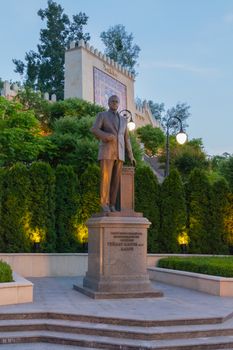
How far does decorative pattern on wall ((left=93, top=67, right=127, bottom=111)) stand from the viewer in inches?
1791

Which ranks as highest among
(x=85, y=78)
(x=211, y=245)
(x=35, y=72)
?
(x=35, y=72)

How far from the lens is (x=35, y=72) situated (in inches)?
2360

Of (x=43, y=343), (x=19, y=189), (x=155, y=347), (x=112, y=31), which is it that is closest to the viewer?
(x=155, y=347)

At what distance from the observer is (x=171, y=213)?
18.1 metres

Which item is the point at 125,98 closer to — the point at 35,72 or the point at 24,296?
the point at 35,72

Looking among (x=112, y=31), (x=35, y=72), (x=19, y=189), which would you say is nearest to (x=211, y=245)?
(x=19, y=189)

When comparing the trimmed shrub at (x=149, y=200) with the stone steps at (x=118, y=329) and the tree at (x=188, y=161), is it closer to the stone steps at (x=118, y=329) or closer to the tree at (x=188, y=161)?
the stone steps at (x=118, y=329)

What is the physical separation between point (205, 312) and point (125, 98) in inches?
1777

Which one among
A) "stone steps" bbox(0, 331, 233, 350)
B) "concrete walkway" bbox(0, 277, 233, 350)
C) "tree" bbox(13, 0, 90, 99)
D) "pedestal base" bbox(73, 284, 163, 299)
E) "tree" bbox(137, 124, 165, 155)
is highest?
"tree" bbox(13, 0, 90, 99)

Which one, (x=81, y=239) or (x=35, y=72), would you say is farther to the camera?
(x=35, y=72)

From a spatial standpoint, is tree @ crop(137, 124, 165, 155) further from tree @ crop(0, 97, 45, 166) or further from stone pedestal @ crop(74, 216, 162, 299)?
stone pedestal @ crop(74, 216, 162, 299)

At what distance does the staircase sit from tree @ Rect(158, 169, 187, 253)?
9657 millimetres

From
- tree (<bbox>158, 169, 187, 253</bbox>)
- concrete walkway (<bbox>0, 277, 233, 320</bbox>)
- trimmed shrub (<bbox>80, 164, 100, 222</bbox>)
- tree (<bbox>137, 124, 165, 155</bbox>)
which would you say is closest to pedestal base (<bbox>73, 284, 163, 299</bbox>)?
concrete walkway (<bbox>0, 277, 233, 320</bbox>)

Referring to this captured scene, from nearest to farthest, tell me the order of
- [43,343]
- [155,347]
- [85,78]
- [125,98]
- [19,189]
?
[155,347] → [43,343] → [19,189] → [85,78] → [125,98]
